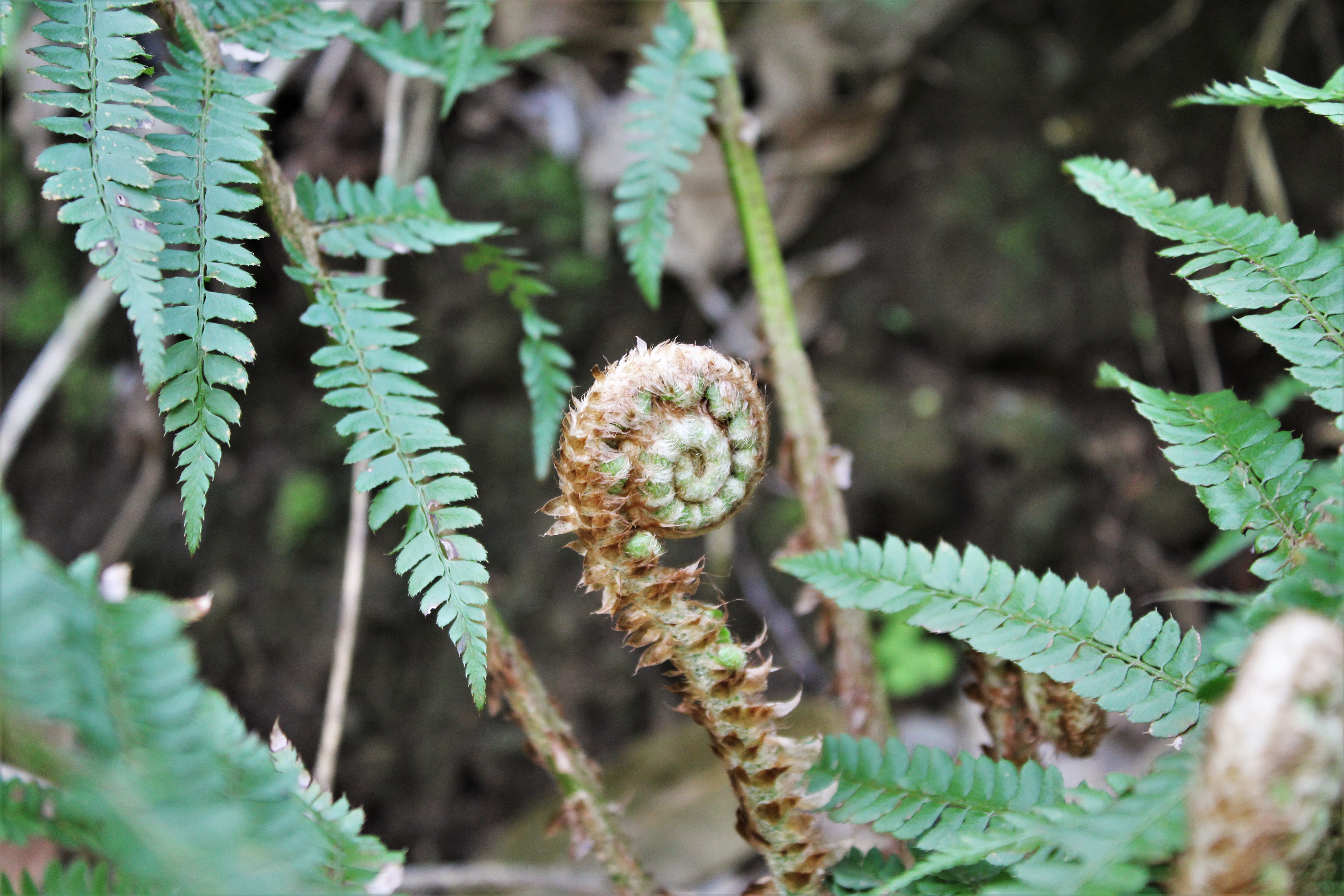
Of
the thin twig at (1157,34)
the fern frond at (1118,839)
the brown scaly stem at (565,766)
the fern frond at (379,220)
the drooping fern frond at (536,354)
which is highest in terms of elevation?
the thin twig at (1157,34)

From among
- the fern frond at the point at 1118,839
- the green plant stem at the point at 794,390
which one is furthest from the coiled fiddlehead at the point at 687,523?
the green plant stem at the point at 794,390

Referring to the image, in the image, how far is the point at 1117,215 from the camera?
2600 millimetres

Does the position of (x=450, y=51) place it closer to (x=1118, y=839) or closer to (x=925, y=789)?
(x=925, y=789)

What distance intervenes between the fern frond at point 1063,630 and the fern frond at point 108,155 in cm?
101

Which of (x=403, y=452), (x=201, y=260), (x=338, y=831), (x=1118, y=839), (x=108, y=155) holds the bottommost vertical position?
(x=338, y=831)

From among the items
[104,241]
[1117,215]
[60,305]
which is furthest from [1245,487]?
[60,305]

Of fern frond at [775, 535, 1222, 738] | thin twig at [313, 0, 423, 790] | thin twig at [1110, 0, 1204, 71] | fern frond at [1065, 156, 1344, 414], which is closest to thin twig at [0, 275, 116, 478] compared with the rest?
thin twig at [313, 0, 423, 790]

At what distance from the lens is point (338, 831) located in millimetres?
1056

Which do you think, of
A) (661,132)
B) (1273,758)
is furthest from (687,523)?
(661,132)

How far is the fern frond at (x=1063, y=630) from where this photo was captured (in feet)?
3.59

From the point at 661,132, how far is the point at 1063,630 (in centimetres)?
111

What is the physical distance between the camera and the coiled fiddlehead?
1059 millimetres

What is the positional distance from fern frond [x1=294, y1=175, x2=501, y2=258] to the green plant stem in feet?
1.82

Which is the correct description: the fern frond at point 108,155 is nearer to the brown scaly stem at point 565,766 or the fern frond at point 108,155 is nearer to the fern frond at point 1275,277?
the brown scaly stem at point 565,766
